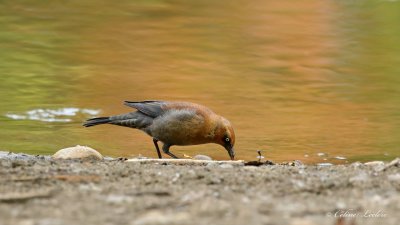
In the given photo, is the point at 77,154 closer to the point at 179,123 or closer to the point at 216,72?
the point at 179,123

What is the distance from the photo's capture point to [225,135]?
30.2ft

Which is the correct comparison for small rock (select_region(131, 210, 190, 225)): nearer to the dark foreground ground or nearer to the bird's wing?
the dark foreground ground

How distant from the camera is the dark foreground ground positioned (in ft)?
14.3

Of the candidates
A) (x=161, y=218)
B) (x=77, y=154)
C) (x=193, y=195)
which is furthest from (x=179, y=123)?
(x=161, y=218)

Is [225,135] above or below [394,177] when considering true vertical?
below

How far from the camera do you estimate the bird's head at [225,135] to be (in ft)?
29.9

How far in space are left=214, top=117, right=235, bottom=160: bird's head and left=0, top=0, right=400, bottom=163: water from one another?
2.32ft

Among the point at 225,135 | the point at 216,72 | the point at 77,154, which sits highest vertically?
the point at 216,72

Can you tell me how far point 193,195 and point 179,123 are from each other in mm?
3909

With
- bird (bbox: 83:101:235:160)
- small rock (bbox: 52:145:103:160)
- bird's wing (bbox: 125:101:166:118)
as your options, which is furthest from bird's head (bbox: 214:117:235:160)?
small rock (bbox: 52:145:103:160)

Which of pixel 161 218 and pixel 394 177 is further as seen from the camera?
pixel 394 177

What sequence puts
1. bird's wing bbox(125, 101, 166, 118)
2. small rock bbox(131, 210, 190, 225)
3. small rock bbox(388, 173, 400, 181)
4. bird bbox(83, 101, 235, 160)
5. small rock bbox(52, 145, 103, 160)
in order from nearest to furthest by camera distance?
small rock bbox(131, 210, 190, 225) < small rock bbox(388, 173, 400, 181) < small rock bbox(52, 145, 103, 160) < bird bbox(83, 101, 235, 160) < bird's wing bbox(125, 101, 166, 118)

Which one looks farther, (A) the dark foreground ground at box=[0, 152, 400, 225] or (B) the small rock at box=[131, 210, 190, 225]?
Answer: (A) the dark foreground ground at box=[0, 152, 400, 225]

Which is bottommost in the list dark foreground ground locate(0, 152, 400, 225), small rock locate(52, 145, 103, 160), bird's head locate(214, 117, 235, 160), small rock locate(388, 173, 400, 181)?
bird's head locate(214, 117, 235, 160)
